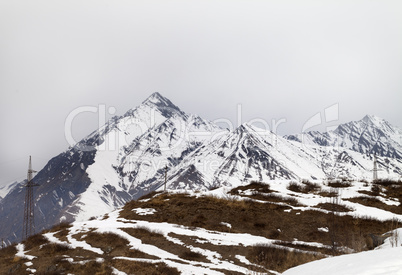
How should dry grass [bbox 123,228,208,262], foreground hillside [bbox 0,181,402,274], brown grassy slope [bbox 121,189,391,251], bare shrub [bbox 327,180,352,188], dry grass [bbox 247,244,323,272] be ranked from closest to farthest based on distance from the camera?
dry grass [bbox 247,244,323,272]
foreground hillside [bbox 0,181,402,274]
dry grass [bbox 123,228,208,262]
brown grassy slope [bbox 121,189,391,251]
bare shrub [bbox 327,180,352,188]

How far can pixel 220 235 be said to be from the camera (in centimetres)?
2188

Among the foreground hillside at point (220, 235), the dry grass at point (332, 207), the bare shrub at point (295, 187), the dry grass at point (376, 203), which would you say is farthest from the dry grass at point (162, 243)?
the bare shrub at point (295, 187)

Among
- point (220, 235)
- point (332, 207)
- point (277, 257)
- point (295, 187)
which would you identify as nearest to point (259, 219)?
point (220, 235)

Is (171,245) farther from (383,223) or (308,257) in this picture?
(383,223)

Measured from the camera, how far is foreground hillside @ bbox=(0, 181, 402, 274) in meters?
16.0

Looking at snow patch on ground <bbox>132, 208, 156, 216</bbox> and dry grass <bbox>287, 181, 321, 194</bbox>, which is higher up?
dry grass <bbox>287, 181, 321, 194</bbox>

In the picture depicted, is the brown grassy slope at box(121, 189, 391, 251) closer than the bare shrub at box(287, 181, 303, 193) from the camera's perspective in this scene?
Yes

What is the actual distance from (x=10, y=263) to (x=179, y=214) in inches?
543

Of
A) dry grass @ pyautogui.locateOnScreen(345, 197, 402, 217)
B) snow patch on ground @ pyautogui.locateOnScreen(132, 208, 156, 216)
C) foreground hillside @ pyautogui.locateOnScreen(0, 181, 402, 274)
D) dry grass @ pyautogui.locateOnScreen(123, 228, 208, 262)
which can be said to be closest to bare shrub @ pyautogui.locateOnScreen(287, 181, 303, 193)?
foreground hillside @ pyautogui.locateOnScreen(0, 181, 402, 274)

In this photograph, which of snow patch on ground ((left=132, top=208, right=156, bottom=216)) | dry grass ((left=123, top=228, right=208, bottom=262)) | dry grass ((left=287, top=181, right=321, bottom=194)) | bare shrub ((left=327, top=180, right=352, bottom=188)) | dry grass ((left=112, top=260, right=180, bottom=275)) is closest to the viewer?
dry grass ((left=112, top=260, right=180, bottom=275))

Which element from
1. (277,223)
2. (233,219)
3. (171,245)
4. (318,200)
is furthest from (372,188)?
(171,245)

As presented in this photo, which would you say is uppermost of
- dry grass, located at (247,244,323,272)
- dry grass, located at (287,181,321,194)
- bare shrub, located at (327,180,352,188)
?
bare shrub, located at (327,180,352,188)

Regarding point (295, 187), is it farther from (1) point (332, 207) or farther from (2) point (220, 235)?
(2) point (220, 235)

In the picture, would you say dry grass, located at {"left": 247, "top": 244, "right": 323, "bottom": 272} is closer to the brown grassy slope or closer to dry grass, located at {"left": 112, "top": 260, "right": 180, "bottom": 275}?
the brown grassy slope
